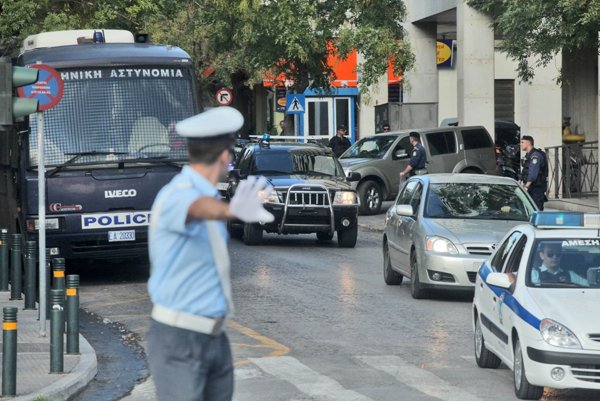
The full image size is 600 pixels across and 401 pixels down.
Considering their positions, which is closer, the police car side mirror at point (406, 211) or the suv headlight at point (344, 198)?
the police car side mirror at point (406, 211)

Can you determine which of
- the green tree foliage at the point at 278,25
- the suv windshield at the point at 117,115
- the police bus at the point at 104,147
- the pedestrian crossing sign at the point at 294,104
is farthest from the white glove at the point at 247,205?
the pedestrian crossing sign at the point at 294,104

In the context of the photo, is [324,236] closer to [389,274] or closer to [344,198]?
[344,198]

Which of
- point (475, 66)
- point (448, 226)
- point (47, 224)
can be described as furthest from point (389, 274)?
point (475, 66)

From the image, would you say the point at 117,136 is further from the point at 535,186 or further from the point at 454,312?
the point at 535,186

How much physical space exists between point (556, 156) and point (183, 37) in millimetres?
20658

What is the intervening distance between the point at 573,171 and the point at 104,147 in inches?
663

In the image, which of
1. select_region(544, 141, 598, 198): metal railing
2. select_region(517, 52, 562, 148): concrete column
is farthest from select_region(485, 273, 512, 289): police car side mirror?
select_region(517, 52, 562, 148): concrete column

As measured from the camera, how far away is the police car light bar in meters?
11.2

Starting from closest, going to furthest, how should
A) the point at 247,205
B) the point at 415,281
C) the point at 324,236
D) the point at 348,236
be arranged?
the point at 247,205, the point at 415,281, the point at 348,236, the point at 324,236

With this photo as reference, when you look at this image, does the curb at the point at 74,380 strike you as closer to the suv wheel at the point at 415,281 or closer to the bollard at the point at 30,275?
the bollard at the point at 30,275

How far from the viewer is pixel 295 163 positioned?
974 inches

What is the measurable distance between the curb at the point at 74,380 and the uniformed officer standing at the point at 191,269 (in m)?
4.65

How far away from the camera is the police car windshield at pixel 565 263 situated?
35.3 ft

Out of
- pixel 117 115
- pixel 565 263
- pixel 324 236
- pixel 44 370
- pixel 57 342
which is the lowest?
pixel 324 236
